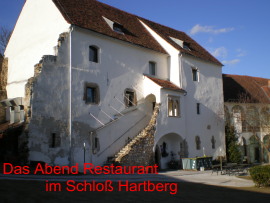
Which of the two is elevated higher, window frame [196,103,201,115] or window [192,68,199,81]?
window [192,68,199,81]

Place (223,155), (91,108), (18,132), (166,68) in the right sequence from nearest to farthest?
(18,132)
(91,108)
(166,68)
(223,155)

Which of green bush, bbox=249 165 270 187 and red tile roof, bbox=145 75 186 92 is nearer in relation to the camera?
green bush, bbox=249 165 270 187

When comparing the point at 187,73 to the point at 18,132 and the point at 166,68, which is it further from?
the point at 18,132

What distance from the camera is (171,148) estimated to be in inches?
1084

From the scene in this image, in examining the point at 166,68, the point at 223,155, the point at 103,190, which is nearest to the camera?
the point at 103,190

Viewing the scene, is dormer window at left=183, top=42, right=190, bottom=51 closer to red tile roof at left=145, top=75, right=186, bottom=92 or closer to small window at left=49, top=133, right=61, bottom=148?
red tile roof at left=145, top=75, right=186, bottom=92

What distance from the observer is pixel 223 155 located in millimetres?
31312

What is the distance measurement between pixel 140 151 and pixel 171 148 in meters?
6.18

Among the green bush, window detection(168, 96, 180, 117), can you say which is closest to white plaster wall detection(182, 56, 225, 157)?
window detection(168, 96, 180, 117)

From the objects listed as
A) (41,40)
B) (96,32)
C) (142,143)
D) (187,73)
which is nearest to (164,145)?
(142,143)

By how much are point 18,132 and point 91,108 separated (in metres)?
5.11

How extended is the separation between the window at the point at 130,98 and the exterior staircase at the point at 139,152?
2529mm

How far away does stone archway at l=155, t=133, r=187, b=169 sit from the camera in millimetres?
26562

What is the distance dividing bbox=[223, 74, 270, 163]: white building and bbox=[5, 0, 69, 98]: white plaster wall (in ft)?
66.1
